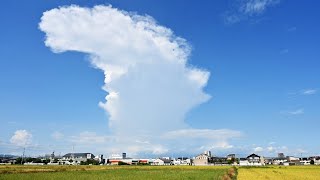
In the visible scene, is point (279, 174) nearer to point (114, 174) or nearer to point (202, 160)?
point (114, 174)

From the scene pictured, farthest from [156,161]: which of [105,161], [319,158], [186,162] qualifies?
[319,158]

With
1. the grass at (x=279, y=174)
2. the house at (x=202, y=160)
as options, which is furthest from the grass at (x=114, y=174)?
the house at (x=202, y=160)

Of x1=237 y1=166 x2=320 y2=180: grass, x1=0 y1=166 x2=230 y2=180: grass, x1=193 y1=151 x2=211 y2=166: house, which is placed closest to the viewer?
x1=0 y1=166 x2=230 y2=180: grass

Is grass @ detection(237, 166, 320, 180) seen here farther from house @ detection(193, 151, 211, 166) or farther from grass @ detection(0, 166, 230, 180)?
house @ detection(193, 151, 211, 166)

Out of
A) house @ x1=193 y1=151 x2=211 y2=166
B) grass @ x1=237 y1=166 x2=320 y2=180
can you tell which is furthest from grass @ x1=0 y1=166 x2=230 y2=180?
house @ x1=193 y1=151 x2=211 y2=166

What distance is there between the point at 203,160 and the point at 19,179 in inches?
5944

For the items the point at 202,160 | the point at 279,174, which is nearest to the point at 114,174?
the point at 279,174

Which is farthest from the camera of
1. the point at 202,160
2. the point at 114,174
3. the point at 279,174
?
the point at 202,160

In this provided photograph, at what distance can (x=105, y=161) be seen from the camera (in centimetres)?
19512

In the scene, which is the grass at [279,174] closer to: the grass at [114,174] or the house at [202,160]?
the grass at [114,174]

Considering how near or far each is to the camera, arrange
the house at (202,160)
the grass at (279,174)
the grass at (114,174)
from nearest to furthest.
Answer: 1. the grass at (114,174)
2. the grass at (279,174)
3. the house at (202,160)

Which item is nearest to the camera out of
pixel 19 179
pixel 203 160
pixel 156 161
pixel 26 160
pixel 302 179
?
pixel 19 179

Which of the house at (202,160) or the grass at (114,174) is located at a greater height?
the house at (202,160)

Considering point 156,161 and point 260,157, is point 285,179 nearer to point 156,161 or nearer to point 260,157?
point 260,157
